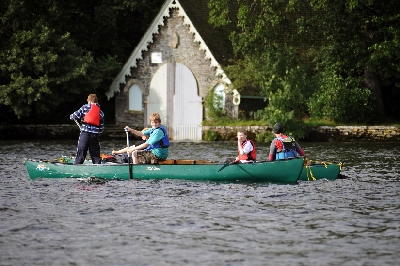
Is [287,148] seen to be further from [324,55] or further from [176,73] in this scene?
[176,73]

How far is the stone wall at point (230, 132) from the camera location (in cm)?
4181

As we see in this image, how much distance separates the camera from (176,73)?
4791 cm

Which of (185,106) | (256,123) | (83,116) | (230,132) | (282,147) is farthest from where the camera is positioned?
(185,106)

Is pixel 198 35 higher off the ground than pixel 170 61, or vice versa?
pixel 198 35

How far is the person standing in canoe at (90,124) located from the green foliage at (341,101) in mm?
21245

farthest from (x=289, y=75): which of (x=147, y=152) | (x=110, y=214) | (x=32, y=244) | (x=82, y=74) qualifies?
(x=32, y=244)

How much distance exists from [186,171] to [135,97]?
27.3 meters

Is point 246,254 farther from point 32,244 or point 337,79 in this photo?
point 337,79

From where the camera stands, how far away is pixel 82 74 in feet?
149

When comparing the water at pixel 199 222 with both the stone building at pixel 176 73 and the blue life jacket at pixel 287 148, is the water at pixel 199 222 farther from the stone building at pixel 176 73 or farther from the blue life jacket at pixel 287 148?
the stone building at pixel 176 73

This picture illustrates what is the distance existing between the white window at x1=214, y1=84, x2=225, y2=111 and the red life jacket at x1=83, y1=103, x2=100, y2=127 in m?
22.5

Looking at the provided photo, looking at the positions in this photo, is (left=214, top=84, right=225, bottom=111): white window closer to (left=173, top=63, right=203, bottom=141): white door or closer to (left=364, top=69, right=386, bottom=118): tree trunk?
(left=173, top=63, right=203, bottom=141): white door

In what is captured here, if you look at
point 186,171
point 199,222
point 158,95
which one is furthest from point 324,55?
point 199,222

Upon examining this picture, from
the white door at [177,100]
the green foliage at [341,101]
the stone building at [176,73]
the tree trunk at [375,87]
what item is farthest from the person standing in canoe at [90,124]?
the tree trunk at [375,87]
